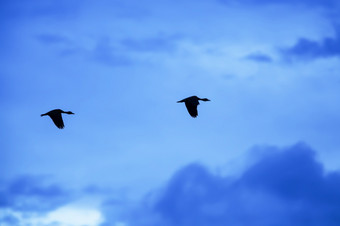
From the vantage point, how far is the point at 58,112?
142875mm

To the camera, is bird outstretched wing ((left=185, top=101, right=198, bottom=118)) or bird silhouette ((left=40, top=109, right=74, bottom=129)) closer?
bird outstretched wing ((left=185, top=101, right=198, bottom=118))

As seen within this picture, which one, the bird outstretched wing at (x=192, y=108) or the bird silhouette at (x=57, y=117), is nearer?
the bird outstretched wing at (x=192, y=108)

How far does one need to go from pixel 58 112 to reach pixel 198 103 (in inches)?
429

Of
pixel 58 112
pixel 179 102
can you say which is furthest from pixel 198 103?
pixel 58 112

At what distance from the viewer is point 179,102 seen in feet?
463

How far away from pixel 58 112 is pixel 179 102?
9478 millimetres

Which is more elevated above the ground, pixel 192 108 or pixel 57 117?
pixel 57 117

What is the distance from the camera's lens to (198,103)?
14088cm

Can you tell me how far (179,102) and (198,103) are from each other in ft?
4.73

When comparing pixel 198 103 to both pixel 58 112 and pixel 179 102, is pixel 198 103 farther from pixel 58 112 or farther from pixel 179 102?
pixel 58 112

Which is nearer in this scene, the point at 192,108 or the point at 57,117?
the point at 192,108
